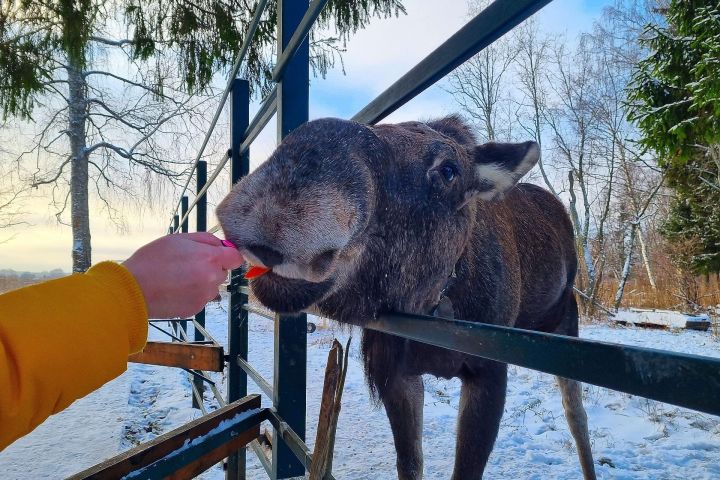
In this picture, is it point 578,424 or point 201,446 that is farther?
point 578,424

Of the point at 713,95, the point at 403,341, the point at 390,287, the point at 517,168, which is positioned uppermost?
the point at 713,95

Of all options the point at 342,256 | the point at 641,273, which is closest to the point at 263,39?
the point at 342,256

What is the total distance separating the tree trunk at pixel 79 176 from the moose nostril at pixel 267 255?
1355cm

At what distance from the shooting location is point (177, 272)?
965mm

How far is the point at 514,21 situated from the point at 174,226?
40.4 ft

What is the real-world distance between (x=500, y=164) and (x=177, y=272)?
140 cm

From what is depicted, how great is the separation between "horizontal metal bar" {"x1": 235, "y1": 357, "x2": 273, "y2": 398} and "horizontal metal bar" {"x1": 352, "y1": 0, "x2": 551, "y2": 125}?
1735 mm

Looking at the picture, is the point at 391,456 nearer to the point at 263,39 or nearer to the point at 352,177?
the point at 352,177

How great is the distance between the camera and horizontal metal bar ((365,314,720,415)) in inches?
22.4

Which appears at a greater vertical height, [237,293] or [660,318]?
[237,293]

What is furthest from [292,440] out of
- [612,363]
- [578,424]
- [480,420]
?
[578,424]

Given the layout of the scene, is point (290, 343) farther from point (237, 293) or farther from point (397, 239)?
point (237, 293)

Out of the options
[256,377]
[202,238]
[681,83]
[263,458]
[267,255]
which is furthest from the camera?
[681,83]

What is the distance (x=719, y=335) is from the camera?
28.9 ft
